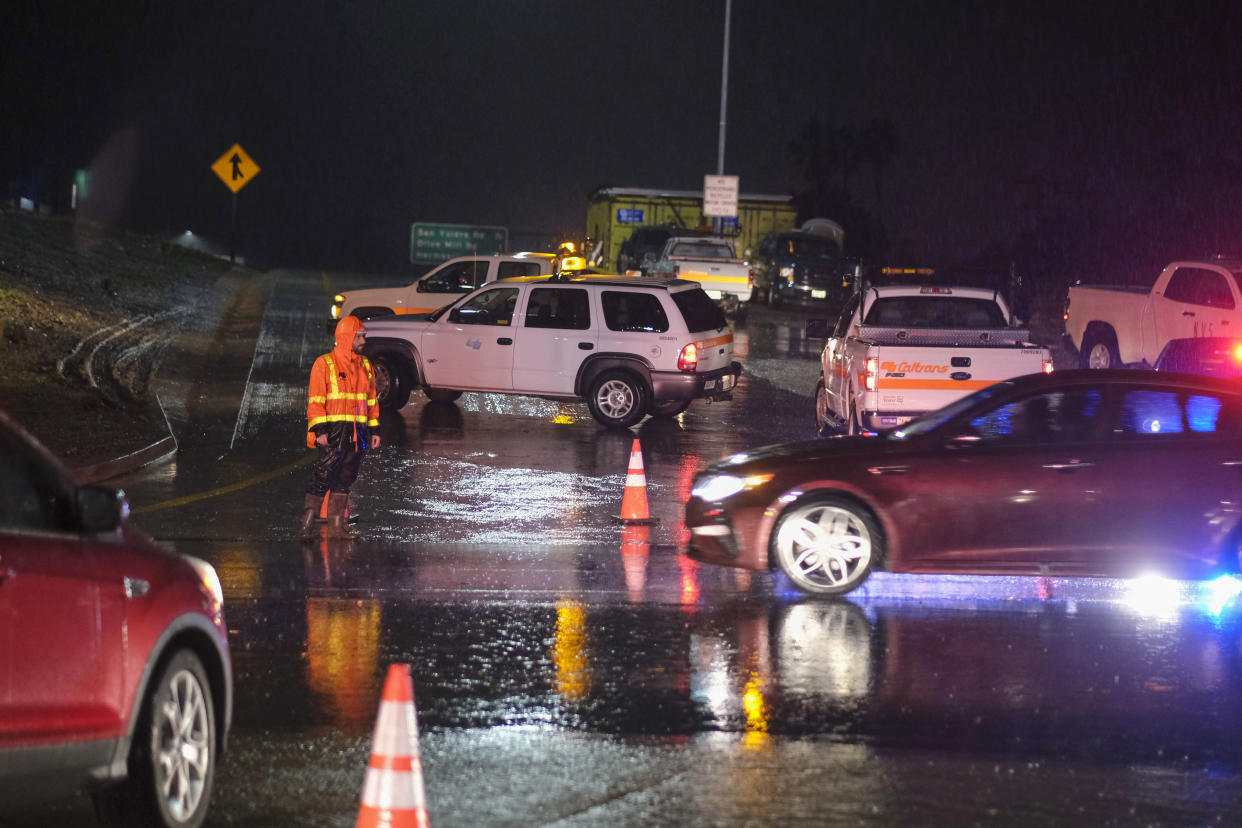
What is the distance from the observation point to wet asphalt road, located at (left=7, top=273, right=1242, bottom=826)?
5.64 meters

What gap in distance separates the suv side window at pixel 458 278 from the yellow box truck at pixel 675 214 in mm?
21315

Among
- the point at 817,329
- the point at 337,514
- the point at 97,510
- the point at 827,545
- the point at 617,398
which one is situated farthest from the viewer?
the point at 617,398

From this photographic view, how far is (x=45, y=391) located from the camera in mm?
17781

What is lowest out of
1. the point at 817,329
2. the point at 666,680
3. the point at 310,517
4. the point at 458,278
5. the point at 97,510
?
the point at 666,680

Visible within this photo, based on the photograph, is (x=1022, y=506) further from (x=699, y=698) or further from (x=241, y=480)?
(x=241, y=480)

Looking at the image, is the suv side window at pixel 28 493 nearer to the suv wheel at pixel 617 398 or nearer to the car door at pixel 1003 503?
the car door at pixel 1003 503

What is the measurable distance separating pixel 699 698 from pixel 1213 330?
13763 millimetres

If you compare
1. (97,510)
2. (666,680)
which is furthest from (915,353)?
(97,510)

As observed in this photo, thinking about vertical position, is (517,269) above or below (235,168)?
below

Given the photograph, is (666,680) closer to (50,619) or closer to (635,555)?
(635,555)

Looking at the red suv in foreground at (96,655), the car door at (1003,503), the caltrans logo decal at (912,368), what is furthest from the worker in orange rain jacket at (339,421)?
the red suv in foreground at (96,655)

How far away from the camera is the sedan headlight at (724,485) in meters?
9.34

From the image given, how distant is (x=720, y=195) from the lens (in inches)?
1564

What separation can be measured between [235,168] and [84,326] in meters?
18.2
